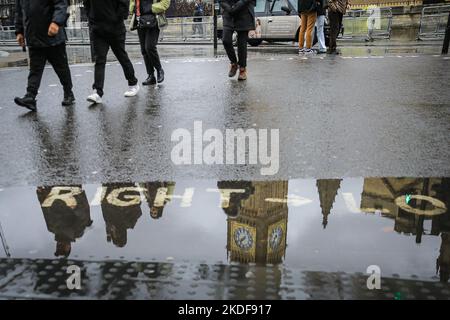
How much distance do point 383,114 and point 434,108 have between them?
0.79 metres

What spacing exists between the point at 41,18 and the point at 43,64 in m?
0.61

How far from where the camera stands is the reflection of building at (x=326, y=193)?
112 inches

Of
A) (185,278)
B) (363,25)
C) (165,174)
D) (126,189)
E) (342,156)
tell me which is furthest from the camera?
(363,25)

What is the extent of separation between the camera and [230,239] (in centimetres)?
248

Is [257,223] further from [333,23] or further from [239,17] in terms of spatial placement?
[333,23]

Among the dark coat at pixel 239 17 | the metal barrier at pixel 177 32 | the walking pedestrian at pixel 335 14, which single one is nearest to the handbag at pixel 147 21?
the dark coat at pixel 239 17

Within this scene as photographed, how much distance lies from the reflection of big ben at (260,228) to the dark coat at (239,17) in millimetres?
4801

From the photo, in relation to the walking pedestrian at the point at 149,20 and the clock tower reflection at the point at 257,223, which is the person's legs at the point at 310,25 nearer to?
the walking pedestrian at the point at 149,20

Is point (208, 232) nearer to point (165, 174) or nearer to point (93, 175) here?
point (165, 174)

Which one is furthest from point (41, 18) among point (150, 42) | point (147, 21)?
point (150, 42)

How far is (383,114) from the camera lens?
17.2ft

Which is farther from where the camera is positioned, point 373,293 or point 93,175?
point 93,175

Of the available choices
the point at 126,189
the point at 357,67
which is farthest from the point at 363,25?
the point at 126,189
